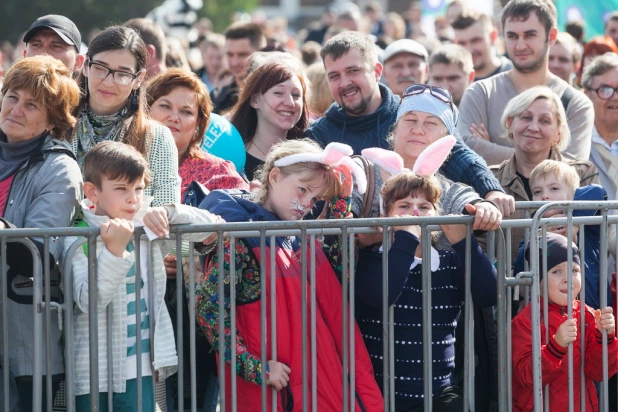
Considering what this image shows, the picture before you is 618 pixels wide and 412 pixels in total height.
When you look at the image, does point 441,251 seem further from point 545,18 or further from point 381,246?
point 545,18

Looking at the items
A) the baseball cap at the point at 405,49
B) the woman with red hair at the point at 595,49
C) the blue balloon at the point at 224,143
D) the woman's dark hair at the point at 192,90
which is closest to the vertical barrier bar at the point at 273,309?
the woman's dark hair at the point at 192,90

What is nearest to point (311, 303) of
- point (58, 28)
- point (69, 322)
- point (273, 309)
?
point (273, 309)

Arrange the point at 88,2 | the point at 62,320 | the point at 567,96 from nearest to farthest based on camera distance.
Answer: the point at 62,320 < the point at 567,96 < the point at 88,2

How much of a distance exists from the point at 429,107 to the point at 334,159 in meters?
1.00

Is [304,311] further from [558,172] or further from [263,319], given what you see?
[558,172]

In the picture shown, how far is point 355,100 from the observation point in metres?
6.54

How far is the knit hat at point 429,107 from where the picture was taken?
18.5ft

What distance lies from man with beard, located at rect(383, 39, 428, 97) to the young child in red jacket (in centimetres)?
333

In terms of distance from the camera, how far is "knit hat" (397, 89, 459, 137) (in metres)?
5.64

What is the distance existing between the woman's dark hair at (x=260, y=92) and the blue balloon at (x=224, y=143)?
312 mm

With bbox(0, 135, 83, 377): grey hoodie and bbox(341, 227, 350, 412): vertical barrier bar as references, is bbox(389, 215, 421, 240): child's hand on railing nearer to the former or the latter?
bbox(341, 227, 350, 412): vertical barrier bar

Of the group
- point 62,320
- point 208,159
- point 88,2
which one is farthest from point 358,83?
point 88,2

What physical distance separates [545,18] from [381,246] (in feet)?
11.8

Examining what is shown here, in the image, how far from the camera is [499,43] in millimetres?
15828
